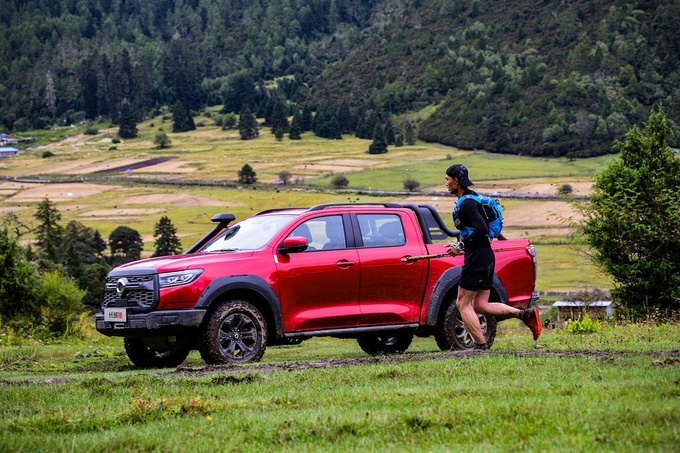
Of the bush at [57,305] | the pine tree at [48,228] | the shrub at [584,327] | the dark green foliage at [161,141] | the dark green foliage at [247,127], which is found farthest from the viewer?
the dark green foliage at [247,127]

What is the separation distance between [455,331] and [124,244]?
252 ft

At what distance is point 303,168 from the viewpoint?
138000mm

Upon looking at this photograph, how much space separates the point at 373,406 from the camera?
8.26 metres

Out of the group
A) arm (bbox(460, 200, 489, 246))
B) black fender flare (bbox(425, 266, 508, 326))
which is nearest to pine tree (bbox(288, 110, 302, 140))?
black fender flare (bbox(425, 266, 508, 326))

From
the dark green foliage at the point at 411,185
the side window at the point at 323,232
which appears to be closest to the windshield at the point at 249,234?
the side window at the point at 323,232

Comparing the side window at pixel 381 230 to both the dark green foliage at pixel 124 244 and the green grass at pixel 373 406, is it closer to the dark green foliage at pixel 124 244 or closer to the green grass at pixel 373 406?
the green grass at pixel 373 406

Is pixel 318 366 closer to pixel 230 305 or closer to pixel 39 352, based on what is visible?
pixel 230 305

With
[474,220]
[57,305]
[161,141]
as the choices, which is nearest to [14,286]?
[57,305]

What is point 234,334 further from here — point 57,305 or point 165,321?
point 57,305

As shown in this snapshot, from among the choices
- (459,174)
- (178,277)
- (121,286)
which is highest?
(459,174)

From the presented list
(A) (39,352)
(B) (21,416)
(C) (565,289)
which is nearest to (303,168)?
(C) (565,289)

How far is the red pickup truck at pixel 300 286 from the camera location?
40.5 ft

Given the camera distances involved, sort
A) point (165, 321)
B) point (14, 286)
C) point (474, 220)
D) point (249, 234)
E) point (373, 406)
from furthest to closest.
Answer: point (14, 286), point (249, 234), point (165, 321), point (474, 220), point (373, 406)

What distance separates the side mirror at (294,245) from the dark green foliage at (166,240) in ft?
226
